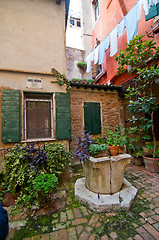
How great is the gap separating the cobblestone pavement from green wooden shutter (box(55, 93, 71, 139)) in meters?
1.95

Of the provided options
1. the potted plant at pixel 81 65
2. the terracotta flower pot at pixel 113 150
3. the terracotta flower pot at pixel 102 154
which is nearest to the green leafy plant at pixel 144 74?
the terracotta flower pot at pixel 113 150

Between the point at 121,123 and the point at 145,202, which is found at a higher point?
the point at 121,123

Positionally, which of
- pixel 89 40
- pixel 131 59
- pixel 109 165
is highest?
pixel 89 40

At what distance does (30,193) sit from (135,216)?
250 centimetres

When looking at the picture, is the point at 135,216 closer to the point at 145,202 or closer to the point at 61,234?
the point at 145,202

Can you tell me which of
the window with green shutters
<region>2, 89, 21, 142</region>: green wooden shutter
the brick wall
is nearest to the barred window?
the window with green shutters

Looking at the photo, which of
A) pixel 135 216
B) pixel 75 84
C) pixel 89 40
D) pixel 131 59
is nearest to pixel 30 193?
pixel 135 216

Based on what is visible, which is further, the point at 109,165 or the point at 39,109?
the point at 39,109

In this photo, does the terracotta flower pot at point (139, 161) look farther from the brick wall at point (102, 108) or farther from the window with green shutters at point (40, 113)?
the window with green shutters at point (40, 113)

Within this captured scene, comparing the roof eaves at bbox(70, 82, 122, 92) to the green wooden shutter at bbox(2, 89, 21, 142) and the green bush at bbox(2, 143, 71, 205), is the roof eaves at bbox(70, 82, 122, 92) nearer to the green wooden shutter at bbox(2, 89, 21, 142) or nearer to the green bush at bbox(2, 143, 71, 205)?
the green wooden shutter at bbox(2, 89, 21, 142)

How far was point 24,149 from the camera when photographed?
10.6 feet

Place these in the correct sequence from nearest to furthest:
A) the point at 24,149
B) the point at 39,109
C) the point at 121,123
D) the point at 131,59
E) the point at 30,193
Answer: the point at 30,193 → the point at 24,149 → the point at 39,109 → the point at 131,59 → the point at 121,123

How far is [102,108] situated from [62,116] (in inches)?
97.6

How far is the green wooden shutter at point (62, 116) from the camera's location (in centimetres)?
382
